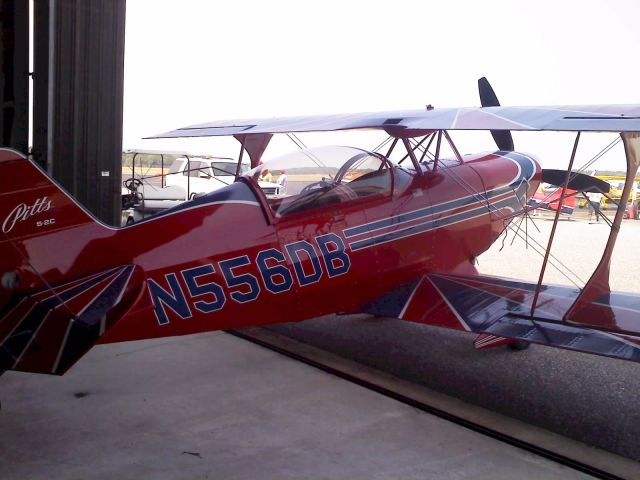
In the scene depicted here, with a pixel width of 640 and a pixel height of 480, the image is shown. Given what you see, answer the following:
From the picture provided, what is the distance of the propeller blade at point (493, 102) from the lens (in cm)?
790

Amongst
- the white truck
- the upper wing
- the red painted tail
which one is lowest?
the white truck

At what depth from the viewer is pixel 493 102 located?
26.2 feet

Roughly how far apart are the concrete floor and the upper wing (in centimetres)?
205

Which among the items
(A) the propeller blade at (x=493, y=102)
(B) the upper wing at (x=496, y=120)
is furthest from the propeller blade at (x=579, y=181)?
(B) the upper wing at (x=496, y=120)

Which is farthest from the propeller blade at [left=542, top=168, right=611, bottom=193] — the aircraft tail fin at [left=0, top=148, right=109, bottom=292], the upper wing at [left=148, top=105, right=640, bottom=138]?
the aircraft tail fin at [left=0, top=148, right=109, bottom=292]

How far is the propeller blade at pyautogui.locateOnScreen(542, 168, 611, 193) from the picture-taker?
21.2 ft

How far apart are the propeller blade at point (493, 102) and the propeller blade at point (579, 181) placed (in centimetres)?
82

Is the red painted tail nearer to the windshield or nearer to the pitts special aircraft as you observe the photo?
the pitts special aircraft

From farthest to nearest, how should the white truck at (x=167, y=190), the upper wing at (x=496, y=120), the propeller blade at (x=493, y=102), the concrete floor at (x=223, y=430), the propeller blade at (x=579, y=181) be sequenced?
1. the white truck at (x=167, y=190)
2. the propeller blade at (x=493, y=102)
3. the propeller blade at (x=579, y=181)
4. the upper wing at (x=496, y=120)
5. the concrete floor at (x=223, y=430)

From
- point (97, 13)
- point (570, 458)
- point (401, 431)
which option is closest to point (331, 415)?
point (401, 431)

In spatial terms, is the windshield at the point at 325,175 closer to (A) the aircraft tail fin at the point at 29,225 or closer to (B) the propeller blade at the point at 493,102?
(A) the aircraft tail fin at the point at 29,225

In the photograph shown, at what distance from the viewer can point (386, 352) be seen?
5754 mm

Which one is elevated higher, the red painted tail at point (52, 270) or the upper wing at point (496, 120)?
the upper wing at point (496, 120)

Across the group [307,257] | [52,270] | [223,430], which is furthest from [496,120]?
[52,270]
